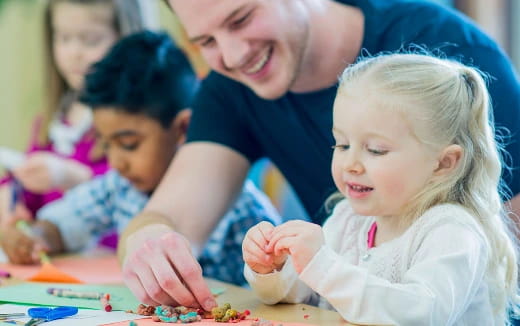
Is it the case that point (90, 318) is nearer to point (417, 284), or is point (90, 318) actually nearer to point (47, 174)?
point (417, 284)

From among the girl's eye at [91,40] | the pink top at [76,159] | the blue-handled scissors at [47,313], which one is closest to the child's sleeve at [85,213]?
the pink top at [76,159]

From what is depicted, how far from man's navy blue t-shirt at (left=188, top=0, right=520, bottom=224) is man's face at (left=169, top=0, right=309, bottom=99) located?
101 mm

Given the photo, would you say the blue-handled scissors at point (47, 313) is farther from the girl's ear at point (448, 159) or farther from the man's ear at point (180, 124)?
the man's ear at point (180, 124)

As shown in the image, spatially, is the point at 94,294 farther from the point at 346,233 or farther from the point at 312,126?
the point at 312,126

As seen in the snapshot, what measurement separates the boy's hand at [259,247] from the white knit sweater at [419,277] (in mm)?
79

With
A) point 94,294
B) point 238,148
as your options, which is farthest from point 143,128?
point 94,294

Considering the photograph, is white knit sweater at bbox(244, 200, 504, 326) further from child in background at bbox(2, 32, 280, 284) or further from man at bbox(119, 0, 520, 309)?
child in background at bbox(2, 32, 280, 284)

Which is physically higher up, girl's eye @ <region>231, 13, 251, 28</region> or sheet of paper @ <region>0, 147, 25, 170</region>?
girl's eye @ <region>231, 13, 251, 28</region>

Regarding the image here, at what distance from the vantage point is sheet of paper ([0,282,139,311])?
3.55 ft

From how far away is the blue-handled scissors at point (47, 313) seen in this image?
3.14 ft

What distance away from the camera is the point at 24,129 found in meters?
2.59

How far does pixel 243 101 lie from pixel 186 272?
0.54m

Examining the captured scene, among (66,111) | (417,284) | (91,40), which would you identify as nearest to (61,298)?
(417,284)

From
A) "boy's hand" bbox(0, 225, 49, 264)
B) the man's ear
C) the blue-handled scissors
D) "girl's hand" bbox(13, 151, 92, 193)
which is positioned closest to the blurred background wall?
"girl's hand" bbox(13, 151, 92, 193)
